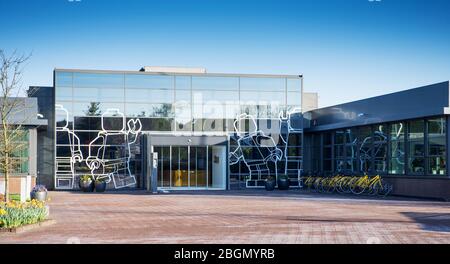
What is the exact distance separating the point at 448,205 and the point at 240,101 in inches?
721

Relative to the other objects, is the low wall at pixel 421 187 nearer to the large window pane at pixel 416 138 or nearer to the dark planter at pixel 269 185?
the large window pane at pixel 416 138

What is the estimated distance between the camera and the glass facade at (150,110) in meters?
38.2

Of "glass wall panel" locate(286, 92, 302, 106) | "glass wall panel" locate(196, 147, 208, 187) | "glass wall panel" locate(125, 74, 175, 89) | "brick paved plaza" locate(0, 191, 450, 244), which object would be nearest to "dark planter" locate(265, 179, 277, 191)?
"glass wall panel" locate(196, 147, 208, 187)

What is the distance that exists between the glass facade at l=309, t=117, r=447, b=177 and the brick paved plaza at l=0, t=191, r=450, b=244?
4234 millimetres

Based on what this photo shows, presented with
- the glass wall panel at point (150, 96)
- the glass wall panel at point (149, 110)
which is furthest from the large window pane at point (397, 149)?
the glass wall panel at point (150, 96)

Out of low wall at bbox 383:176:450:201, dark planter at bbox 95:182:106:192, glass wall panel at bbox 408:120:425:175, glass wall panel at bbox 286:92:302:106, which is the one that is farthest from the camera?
glass wall panel at bbox 286:92:302:106

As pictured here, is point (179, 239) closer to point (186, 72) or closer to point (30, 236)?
point (30, 236)

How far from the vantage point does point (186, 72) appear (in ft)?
134

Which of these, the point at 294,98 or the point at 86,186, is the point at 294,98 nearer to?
the point at 294,98

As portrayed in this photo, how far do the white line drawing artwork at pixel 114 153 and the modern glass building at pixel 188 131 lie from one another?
0.19ft

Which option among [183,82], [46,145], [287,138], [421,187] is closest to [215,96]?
[183,82]

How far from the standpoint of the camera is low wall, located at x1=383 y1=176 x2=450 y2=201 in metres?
27.3

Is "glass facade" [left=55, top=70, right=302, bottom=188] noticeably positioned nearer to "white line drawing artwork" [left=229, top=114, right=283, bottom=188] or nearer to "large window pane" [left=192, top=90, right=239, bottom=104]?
"large window pane" [left=192, top=90, right=239, bottom=104]
